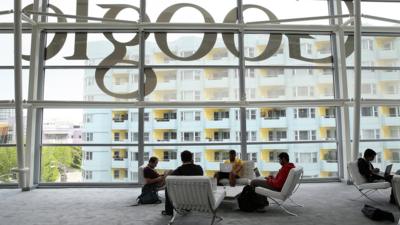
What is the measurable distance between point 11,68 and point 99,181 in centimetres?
391

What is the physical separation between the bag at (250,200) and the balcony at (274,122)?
359 cm

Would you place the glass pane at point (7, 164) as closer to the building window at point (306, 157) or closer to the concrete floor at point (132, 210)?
the concrete floor at point (132, 210)

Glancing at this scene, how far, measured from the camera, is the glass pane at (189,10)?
9.02 metres

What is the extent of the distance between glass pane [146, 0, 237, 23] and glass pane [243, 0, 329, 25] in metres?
0.58

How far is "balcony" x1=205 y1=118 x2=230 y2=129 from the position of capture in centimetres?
893

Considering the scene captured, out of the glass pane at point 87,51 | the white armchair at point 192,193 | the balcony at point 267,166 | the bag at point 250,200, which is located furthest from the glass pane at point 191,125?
the white armchair at point 192,193

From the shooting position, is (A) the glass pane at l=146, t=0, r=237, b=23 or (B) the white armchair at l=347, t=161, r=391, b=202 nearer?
(B) the white armchair at l=347, t=161, r=391, b=202

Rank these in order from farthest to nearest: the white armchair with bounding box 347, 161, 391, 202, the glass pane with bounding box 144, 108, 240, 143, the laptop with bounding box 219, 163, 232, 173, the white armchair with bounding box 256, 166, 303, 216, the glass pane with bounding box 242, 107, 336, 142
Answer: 1. the glass pane with bounding box 242, 107, 336, 142
2. the glass pane with bounding box 144, 108, 240, 143
3. the laptop with bounding box 219, 163, 232, 173
4. the white armchair with bounding box 347, 161, 391, 202
5. the white armchair with bounding box 256, 166, 303, 216

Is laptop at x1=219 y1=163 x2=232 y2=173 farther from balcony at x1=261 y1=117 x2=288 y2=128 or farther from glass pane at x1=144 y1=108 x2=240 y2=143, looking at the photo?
balcony at x1=261 y1=117 x2=288 y2=128

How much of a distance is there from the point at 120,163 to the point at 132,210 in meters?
3.16

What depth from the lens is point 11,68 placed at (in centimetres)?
880

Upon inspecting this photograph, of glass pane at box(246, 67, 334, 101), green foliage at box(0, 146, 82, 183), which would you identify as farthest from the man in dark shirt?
green foliage at box(0, 146, 82, 183)

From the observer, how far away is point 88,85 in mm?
8828

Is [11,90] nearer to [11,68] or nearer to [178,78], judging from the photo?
[11,68]
